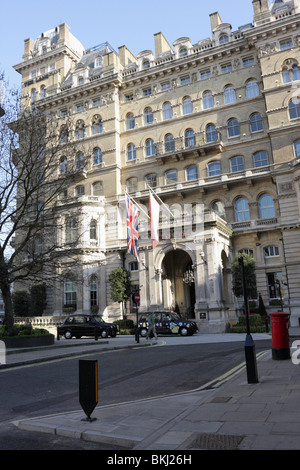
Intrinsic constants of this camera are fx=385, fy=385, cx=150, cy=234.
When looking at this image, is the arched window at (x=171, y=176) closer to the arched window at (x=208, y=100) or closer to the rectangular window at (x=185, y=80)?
the arched window at (x=208, y=100)

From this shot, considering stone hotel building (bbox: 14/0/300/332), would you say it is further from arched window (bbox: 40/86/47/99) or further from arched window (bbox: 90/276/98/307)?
arched window (bbox: 40/86/47/99)

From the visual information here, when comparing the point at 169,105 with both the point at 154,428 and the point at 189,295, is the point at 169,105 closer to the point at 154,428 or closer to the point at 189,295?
the point at 189,295

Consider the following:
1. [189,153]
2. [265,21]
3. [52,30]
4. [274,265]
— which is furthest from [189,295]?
[52,30]

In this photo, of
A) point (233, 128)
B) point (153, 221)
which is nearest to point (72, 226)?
point (153, 221)

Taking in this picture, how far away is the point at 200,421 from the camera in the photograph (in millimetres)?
5504

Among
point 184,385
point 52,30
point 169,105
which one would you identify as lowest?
point 184,385

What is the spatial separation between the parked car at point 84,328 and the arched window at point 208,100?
23.5m

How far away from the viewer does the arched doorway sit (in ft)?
111

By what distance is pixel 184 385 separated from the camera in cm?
893

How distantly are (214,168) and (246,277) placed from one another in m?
11.8

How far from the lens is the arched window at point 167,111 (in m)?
39.5

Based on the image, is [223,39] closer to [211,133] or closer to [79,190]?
A: [211,133]

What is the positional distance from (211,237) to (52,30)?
40.2 m
